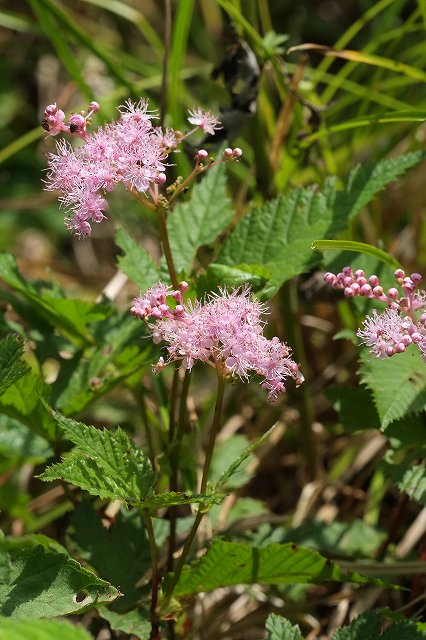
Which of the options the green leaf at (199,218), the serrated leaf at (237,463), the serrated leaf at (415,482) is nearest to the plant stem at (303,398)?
the serrated leaf at (237,463)

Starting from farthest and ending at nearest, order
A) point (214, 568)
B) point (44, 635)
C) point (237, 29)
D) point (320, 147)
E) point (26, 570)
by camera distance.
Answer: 1. point (320, 147)
2. point (237, 29)
3. point (214, 568)
4. point (26, 570)
5. point (44, 635)

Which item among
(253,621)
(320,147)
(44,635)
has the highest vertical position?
(320,147)

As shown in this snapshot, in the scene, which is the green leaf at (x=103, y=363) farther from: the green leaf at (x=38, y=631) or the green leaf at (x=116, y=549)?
the green leaf at (x=38, y=631)

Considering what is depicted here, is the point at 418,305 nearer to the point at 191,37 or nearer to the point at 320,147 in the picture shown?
the point at 320,147

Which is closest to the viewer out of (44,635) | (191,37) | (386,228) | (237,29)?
(44,635)

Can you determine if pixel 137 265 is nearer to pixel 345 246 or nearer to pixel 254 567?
pixel 345 246

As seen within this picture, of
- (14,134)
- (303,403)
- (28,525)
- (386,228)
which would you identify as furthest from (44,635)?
(14,134)

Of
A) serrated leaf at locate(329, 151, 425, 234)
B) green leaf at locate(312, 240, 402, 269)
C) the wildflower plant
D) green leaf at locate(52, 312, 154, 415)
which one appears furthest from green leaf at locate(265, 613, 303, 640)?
serrated leaf at locate(329, 151, 425, 234)
